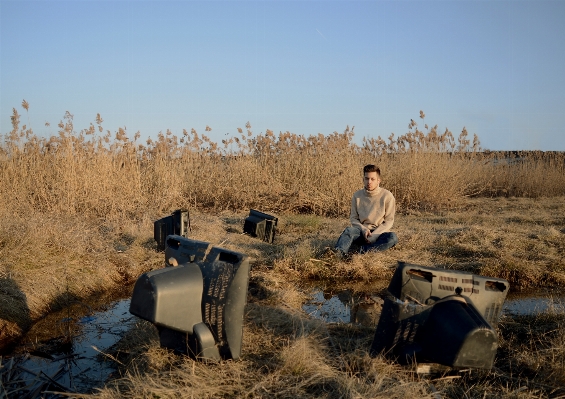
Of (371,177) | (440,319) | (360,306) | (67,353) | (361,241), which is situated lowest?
(67,353)

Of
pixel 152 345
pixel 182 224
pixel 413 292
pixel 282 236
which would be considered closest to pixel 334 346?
pixel 413 292

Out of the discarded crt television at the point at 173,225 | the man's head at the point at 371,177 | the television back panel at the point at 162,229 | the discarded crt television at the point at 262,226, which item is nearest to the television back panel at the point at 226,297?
the discarded crt television at the point at 173,225

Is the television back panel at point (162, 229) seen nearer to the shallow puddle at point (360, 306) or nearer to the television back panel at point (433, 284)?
the shallow puddle at point (360, 306)

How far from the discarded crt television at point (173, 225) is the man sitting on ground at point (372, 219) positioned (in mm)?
1942

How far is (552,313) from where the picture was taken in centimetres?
403

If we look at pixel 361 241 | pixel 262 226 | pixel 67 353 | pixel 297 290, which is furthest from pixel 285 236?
pixel 67 353

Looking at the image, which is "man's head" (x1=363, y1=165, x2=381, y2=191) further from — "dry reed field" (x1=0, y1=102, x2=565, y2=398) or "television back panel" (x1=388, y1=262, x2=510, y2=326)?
"television back panel" (x1=388, y1=262, x2=510, y2=326)

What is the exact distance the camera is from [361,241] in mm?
6297

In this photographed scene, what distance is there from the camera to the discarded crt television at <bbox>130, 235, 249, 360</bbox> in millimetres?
2707

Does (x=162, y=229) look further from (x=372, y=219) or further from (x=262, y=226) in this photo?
(x=372, y=219)

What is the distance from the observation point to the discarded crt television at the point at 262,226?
22.1ft

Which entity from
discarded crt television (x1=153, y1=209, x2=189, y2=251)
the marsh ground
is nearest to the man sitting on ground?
the marsh ground

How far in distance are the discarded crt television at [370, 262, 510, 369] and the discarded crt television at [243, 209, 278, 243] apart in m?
3.60

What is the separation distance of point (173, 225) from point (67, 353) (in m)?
1.75
